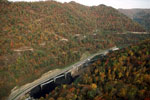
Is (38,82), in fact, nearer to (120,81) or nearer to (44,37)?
(44,37)

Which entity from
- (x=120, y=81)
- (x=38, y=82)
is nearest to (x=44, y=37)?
(x=38, y=82)

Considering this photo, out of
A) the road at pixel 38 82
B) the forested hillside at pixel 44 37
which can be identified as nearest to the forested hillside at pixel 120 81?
the road at pixel 38 82

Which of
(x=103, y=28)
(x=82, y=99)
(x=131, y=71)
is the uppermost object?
(x=103, y=28)

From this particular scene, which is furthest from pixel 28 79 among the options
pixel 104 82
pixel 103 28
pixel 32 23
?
pixel 103 28

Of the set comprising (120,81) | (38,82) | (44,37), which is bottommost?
(38,82)

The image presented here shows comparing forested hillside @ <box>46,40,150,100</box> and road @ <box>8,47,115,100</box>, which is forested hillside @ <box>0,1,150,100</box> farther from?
forested hillside @ <box>46,40,150,100</box>

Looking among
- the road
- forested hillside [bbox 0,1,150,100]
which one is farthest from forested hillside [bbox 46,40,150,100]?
forested hillside [bbox 0,1,150,100]

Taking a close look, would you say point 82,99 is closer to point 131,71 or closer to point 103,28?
point 131,71
